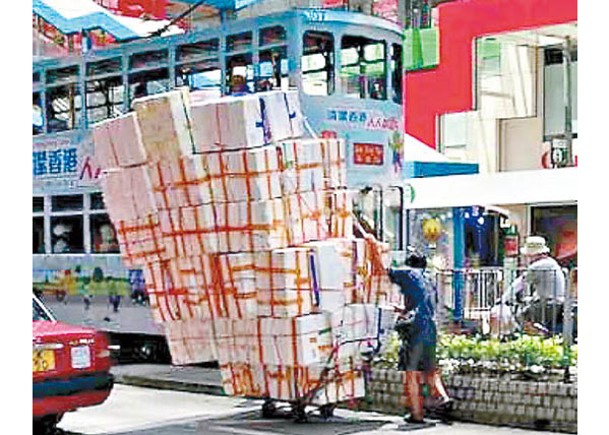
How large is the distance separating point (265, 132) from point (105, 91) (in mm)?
4376

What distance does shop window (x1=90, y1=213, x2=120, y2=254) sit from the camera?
11039mm

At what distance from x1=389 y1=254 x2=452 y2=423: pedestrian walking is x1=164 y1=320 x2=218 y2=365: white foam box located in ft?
4.60

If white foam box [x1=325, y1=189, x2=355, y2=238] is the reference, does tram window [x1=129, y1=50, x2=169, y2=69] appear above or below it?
above

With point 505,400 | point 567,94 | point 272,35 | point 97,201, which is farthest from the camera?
point 567,94

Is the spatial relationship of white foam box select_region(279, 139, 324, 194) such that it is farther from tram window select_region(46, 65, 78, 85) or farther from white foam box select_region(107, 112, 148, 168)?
tram window select_region(46, 65, 78, 85)

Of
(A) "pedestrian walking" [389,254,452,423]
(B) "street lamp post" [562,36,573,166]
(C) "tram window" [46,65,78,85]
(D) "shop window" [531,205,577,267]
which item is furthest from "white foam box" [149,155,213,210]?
(B) "street lamp post" [562,36,573,166]

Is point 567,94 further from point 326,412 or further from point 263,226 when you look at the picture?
point 263,226

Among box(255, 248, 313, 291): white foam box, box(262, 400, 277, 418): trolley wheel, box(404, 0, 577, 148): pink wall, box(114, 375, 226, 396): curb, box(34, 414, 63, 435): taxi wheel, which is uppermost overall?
box(404, 0, 577, 148): pink wall

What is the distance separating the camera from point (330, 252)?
7562mm

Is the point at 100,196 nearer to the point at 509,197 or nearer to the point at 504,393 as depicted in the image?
the point at 504,393

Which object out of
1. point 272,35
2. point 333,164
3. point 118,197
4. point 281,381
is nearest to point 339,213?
point 333,164

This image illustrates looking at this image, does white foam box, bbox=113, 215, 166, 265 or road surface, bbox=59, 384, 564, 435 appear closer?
road surface, bbox=59, 384, 564, 435

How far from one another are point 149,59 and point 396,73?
2535 mm

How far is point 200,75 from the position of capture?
10484 mm
